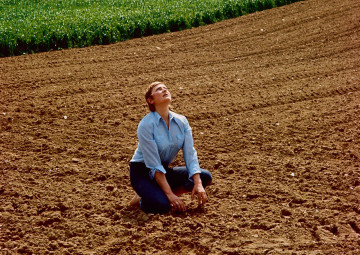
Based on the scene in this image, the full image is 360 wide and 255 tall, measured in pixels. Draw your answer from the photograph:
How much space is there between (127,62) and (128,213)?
5.80 meters

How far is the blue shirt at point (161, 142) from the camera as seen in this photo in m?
4.50

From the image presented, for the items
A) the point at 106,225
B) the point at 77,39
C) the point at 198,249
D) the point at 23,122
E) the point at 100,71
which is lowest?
the point at 198,249

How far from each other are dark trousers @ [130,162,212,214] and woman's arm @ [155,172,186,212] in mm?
46

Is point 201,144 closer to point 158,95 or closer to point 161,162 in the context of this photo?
point 161,162

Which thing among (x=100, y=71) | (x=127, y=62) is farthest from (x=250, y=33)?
(x=100, y=71)

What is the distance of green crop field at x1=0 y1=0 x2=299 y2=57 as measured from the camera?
11.1m

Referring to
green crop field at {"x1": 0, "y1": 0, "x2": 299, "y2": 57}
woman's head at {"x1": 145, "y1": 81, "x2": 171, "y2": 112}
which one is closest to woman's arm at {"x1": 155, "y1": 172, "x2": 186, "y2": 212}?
woman's head at {"x1": 145, "y1": 81, "x2": 171, "y2": 112}

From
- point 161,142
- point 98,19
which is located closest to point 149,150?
point 161,142

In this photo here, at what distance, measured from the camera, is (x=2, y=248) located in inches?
164

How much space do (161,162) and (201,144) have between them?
1636 millimetres

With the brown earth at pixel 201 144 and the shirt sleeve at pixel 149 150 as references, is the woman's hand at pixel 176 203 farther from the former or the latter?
the shirt sleeve at pixel 149 150

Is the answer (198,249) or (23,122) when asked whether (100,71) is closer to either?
(23,122)

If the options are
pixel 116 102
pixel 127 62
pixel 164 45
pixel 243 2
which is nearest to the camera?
pixel 116 102

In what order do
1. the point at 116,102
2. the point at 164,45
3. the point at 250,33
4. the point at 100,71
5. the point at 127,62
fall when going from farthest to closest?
1. the point at 250,33
2. the point at 164,45
3. the point at 127,62
4. the point at 100,71
5. the point at 116,102
